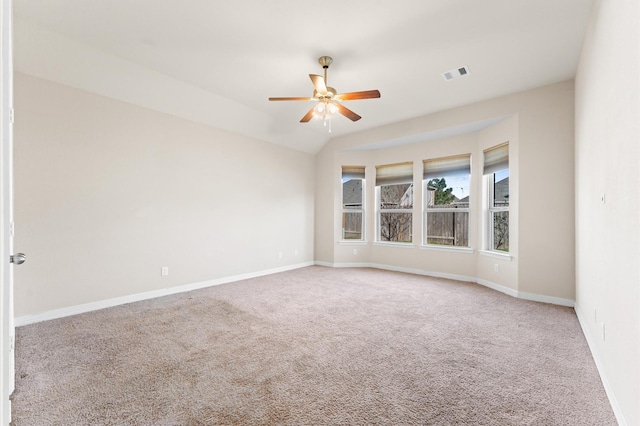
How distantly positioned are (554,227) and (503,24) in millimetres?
2665

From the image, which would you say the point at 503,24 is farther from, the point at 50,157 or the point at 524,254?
the point at 50,157

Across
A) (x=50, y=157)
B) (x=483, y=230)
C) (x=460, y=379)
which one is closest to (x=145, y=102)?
(x=50, y=157)

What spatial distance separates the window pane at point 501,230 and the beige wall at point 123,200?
401cm

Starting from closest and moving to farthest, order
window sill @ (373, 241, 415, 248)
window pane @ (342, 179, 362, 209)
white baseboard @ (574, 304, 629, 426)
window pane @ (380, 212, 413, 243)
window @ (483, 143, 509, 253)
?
white baseboard @ (574, 304, 629, 426) < window @ (483, 143, 509, 253) < window sill @ (373, 241, 415, 248) < window pane @ (380, 212, 413, 243) < window pane @ (342, 179, 362, 209)

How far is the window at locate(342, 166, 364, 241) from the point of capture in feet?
21.5

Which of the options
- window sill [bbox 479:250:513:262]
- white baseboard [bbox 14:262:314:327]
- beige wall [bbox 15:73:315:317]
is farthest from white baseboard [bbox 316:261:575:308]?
white baseboard [bbox 14:262:314:327]

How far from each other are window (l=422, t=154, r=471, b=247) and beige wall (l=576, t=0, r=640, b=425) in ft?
8.04

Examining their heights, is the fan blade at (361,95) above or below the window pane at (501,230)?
above

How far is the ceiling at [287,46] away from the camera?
8.39ft

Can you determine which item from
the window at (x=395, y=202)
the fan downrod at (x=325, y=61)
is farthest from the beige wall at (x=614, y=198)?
the window at (x=395, y=202)

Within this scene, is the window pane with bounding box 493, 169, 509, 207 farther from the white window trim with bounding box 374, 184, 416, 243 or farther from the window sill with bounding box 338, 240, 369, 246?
the window sill with bounding box 338, 240, 369, 246

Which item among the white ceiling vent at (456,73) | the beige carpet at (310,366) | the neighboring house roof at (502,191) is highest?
the white ceiling vent at (456,73)

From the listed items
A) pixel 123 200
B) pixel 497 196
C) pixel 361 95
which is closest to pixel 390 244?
pixel 497 196

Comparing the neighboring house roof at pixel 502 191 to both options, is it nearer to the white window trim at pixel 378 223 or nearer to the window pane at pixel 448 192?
the window pane at pixel 448 192
